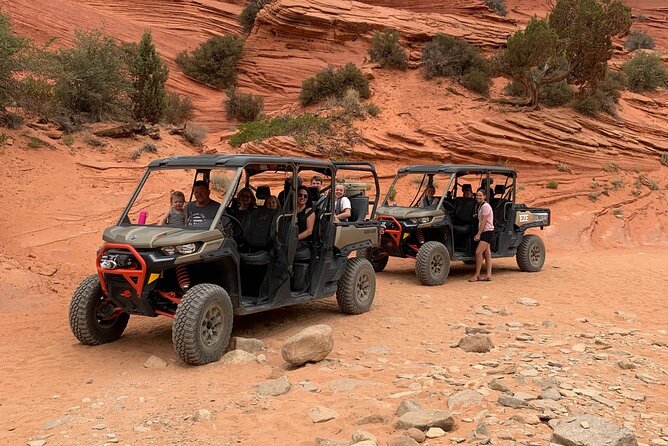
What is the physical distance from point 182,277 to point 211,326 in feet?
2.04

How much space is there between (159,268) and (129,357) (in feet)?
4.00

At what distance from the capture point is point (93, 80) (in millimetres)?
18328

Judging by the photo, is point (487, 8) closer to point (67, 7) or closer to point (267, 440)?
point (67, 7)

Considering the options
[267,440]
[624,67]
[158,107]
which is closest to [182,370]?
[267,440]

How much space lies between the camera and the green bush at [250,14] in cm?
3294

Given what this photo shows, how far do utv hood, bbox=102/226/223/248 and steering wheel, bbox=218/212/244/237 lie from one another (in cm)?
36

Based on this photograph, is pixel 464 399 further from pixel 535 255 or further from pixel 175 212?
pixel 535 255

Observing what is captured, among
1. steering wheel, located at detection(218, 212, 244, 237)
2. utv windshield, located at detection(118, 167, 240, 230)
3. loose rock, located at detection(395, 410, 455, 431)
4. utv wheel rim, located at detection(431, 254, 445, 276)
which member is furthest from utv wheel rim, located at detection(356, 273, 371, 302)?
loose rock, located at detection(395, 410, 455, 431)

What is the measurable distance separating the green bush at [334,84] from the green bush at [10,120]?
42.3ft

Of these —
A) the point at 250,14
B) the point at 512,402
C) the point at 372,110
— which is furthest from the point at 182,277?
the point at 250,14

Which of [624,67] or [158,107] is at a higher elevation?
[624,67]

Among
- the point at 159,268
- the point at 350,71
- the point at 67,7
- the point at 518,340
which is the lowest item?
the point at 518,340

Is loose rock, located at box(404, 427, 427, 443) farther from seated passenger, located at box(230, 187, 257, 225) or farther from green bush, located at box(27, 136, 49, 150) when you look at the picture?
→ green bush, located at box(27, 136, 49, 150)

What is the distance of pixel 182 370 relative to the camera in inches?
226
